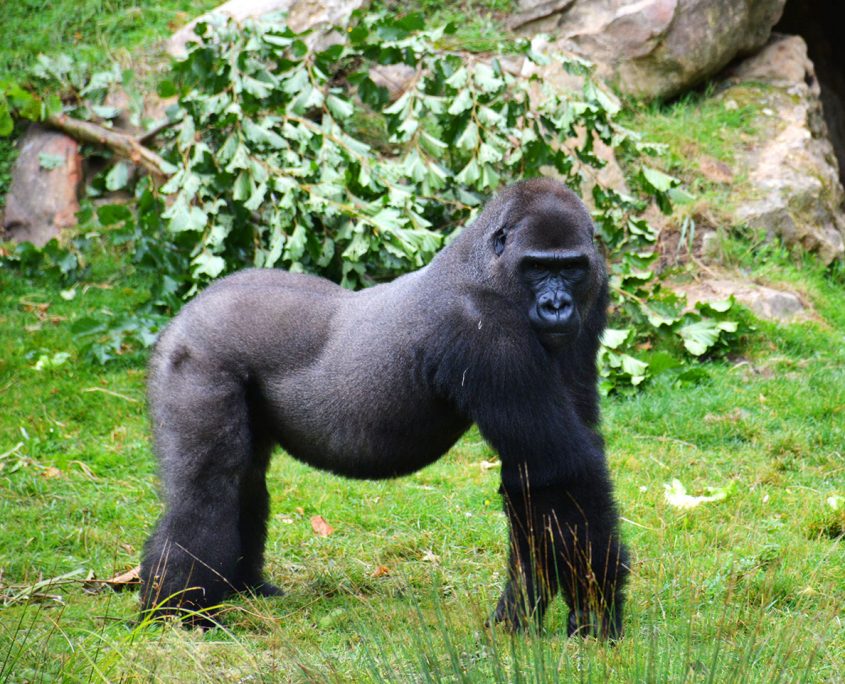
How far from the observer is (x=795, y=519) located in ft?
15.3

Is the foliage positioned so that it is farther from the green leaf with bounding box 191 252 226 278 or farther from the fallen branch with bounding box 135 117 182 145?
the fallen branch with bounding box 135 117 182 145

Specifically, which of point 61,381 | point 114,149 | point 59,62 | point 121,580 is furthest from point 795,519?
point 59,62

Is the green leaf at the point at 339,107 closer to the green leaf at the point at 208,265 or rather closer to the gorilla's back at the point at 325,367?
the green leaf at the point at 208,265

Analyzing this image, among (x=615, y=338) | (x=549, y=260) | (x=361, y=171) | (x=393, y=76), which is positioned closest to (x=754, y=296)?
(x=615, y=338)

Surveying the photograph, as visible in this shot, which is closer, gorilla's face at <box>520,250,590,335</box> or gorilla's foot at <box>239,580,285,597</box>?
gorilla's face at <box>520,250,590,335</box>

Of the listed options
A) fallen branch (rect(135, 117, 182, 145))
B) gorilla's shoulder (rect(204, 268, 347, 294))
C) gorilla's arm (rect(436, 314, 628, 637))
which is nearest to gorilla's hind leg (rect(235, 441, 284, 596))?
gorilla's shoulder (rect(204, 268, 347, 294))

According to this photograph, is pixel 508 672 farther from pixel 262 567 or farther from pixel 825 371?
pixel 825 371

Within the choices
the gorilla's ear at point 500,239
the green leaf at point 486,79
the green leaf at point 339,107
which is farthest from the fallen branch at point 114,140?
the gorilla's ear at point 500,239

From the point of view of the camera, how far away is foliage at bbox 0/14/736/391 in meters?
6.39

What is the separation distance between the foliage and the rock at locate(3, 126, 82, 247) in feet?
4.71

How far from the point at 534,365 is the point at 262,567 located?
1712mm

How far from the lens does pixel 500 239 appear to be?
3.78 meters

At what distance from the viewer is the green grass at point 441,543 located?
9.61 feet

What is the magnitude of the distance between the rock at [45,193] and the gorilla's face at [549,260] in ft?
18.0
